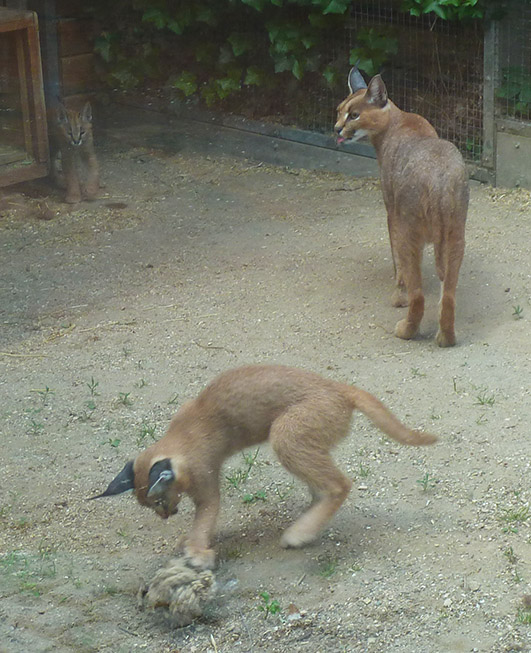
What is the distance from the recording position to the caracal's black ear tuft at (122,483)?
3.84m

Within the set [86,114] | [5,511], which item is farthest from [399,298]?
[86,114]

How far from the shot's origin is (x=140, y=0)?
10.5m

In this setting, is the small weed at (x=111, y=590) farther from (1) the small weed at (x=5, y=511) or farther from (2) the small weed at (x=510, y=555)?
(2) the small weed at (x=510, y=555)

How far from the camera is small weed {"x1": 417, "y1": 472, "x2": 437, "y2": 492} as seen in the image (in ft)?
14.7

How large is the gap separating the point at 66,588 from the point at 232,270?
3784mm

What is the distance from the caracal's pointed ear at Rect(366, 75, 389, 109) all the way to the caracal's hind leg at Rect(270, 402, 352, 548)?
3.42 meters

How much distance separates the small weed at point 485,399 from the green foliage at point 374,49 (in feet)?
15.4

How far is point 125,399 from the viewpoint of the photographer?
5496 millimetres

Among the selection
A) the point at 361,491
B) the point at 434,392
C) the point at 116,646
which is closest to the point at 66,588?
the point at 116,646

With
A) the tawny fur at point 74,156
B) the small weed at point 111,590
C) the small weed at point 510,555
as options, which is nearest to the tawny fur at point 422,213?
the small weed at point 510,555

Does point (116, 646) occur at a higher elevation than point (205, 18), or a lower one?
lower

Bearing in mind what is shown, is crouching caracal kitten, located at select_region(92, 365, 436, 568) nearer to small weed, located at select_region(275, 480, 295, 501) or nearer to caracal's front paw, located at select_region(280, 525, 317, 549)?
caracal's front paw, located at select_region(280, 525, 317, 549)

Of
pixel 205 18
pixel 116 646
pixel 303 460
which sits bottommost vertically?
pixel 116 646

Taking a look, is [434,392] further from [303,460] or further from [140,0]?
[140,0]
